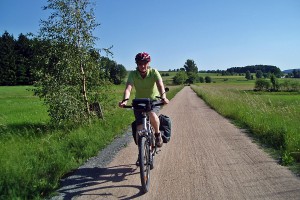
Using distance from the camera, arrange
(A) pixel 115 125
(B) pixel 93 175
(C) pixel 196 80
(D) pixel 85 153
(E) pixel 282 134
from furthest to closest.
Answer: (C) pixel 196 80, (A) pixel 115 125, (E) pixel 282 134, (D) pixel 85 153, (B) pixel 93 175

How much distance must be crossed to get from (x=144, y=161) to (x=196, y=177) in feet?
3.77

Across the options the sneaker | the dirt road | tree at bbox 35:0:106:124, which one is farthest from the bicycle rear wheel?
tree at bbox 35:0:106:124

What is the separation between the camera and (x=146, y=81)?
564 centimetres

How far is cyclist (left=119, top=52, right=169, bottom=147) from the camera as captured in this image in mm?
5461

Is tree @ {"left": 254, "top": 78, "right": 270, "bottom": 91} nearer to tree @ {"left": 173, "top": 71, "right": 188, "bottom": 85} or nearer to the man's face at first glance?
tree @ {"left": 173, "top": 71, "right": 188, "bottom": 85}

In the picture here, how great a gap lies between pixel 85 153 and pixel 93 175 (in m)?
1.49

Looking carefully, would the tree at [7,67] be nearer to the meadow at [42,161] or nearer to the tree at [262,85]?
the tree at [262,85]

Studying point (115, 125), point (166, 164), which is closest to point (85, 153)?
point (166, 164)

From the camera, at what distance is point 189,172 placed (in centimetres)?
579

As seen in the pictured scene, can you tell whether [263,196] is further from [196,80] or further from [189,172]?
[196,80]

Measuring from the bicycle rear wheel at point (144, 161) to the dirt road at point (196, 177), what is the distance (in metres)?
0.14

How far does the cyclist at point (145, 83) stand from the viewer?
215 inches

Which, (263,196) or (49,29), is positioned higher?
(49,29)

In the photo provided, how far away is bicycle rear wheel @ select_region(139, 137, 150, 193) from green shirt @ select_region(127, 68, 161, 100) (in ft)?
3.30
